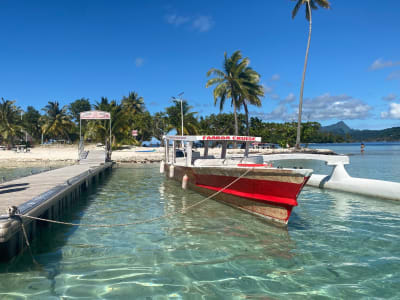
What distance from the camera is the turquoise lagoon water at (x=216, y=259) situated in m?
4.72

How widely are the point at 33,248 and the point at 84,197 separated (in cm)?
749

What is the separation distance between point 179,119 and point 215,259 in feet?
144

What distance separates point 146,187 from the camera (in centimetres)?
1650

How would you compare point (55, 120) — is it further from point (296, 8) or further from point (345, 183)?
point (345, 183)

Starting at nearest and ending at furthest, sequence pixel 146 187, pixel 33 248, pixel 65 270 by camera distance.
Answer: pixel 65 270, pixel 33 248, pixel 146 187

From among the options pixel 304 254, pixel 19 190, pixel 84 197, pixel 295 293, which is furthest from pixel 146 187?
pixel 295 293

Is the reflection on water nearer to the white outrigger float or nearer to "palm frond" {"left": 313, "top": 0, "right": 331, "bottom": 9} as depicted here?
the white outrigger float

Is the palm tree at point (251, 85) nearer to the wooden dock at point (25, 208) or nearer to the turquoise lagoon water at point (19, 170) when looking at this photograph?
the turquoise lagoon water at point (19, 170)

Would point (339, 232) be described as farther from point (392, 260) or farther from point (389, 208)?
point (389, 208)

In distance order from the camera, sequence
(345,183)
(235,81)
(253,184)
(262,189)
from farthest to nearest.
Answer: (235,81), (345,183), (253,184), (262,189)

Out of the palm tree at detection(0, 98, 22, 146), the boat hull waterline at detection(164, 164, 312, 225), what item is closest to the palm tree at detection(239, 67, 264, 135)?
the boat hull waterline at detection(164, 164, 312, 225)

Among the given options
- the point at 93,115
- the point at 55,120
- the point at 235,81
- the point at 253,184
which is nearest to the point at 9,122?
the point at 55,120

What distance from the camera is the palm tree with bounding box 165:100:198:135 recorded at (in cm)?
4750

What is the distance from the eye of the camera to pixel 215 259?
19.3ft
